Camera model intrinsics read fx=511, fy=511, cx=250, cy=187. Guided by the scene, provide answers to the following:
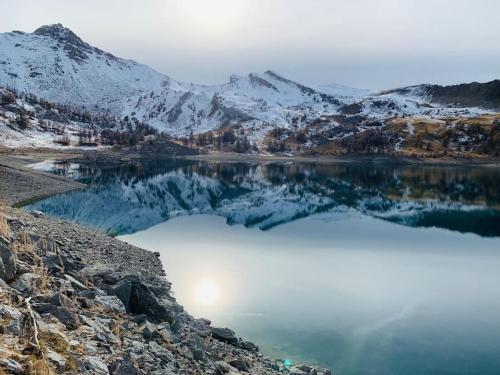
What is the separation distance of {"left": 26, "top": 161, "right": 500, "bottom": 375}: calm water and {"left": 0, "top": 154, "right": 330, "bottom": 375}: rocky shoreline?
6129 mm

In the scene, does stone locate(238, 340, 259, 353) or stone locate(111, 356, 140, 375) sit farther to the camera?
stone locate(238, 340, 259, 353)

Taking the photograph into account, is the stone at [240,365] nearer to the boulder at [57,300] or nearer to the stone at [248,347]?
the stone at [248,347]

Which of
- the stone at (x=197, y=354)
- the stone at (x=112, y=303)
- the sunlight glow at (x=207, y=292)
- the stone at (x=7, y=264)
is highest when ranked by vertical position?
the stone at (x=7, y=264)

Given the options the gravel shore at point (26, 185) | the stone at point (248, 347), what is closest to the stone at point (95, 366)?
the stone at point (248, 347)

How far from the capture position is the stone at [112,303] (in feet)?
49.9

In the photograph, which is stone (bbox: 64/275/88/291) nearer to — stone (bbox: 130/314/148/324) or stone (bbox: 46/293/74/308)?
stone (bbox: 130/314/148/324)

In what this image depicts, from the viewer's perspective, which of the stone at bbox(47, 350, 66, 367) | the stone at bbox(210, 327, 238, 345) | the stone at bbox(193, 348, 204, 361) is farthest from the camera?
the stone at bbox(210, 327, 238, 345)

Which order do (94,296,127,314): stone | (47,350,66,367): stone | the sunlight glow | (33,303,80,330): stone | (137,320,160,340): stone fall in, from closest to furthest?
(47,350,66,367): stone
(33,303,80,330): stone
(137,320,160,340): stone
(94,296,127,314): stone
the sunlight glow

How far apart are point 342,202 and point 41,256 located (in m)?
92.9

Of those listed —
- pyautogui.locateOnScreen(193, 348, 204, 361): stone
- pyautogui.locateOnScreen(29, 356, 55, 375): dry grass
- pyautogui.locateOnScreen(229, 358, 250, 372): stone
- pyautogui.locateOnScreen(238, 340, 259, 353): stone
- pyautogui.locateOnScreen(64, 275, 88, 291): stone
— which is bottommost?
pyautogui.locateOnScreen(238, 340, 259, 353): stone

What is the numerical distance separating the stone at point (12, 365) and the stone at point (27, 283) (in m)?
4.07

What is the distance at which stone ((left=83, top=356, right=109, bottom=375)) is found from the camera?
10.3 meters

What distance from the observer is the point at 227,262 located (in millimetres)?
48031

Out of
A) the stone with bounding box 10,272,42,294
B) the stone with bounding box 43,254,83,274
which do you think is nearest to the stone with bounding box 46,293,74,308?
the stone with bounding box 10,272,42,294
